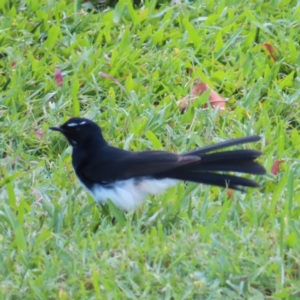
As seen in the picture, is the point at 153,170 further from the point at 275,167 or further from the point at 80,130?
the point at 275,167

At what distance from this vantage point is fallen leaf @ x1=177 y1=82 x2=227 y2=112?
5.93 m

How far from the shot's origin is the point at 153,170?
4426 millimetres

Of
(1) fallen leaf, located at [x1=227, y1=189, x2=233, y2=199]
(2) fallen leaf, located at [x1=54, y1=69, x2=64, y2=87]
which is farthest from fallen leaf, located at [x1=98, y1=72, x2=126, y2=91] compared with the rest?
(1) fallen leaf, located at [x1=227, y1=189, x2=233, y2=199]

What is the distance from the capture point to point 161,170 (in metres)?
4.39

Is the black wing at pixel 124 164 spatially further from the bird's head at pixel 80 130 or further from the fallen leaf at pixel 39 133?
the fallen leaf at pixel 39 133

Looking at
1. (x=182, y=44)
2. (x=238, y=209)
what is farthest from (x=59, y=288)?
(x=182, y=44)

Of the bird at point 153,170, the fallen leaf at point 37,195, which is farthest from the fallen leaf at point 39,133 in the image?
the bird at point 153,170

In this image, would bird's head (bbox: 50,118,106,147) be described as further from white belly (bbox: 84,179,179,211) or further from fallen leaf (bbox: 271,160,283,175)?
fallen leaf (bbox: 271,160,283,175)

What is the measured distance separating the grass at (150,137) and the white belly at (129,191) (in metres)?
0.09

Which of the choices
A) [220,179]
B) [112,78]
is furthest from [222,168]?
[112,78]

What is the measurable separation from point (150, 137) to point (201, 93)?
83 cm

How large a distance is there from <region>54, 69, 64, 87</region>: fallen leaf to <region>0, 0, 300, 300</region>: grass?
52 mm

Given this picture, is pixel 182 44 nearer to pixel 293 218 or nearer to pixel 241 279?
pixel 293 218

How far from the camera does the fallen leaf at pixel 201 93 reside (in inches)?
233
